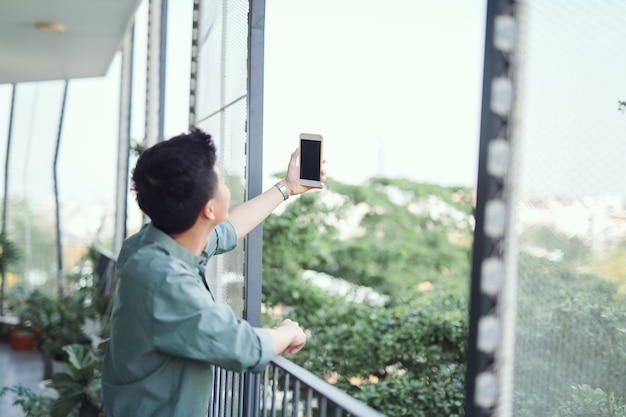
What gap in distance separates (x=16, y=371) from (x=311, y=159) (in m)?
5.47

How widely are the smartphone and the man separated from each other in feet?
1.70

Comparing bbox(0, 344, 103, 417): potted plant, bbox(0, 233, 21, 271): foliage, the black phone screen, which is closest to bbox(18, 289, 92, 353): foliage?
bbox(0, 233, 21, 271): foliage

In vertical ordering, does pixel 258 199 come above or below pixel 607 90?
below

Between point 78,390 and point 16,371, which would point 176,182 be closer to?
point 78,390

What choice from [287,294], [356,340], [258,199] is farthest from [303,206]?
[258,199]

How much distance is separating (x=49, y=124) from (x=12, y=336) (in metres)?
2.75

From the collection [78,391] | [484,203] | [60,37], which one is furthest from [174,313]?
[60,37]

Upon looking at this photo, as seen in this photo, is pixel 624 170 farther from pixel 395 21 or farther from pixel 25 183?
pixel 395 21

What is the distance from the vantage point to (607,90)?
4.44 feet

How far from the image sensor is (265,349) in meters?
1.40

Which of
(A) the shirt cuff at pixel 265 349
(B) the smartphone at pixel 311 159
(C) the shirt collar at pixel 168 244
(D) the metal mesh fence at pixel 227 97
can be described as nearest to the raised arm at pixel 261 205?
(B) the smartphone at pixel 311 159

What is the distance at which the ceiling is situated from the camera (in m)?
5.58

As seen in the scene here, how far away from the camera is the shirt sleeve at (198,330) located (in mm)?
1335

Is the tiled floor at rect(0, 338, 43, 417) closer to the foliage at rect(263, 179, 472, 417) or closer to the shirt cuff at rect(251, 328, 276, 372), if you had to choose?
the foliage at rect(263, 179, 472, 417)
